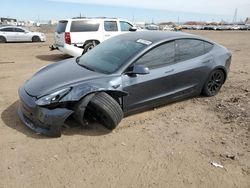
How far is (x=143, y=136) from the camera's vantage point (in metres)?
3.90

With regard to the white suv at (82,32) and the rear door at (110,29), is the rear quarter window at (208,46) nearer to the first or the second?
the white suv at (82,32)

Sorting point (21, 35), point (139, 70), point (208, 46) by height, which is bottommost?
point (21, 35)

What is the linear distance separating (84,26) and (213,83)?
22.5 ft

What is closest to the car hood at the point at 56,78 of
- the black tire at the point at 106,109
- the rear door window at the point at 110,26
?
the black tire at the point at 106,109

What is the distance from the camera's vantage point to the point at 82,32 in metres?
10.6

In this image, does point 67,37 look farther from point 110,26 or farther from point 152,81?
point 152,81

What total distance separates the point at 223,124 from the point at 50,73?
3119 mm

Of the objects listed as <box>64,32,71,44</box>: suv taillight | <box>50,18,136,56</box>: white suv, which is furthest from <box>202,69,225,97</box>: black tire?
<box>64,32,71,44</box>: suv taillight

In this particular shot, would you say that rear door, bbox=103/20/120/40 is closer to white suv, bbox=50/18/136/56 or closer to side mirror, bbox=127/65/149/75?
white suv, bbox=50/18/136/56

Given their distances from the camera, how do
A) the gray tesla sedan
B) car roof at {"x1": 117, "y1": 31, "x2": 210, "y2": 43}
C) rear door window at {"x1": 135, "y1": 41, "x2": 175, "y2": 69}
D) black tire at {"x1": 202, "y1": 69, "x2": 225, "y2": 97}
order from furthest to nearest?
black tire at {"x1": 202, "y1": 69, "x2": 225, "y2": 97}
car roof at {"x1": 117, "y1": 31, "x2": 210, "y2": 43}
rear door window at {"x1": 135, "y1": 41, "x2": 175, "y2": 69}
the gray tesla sedan

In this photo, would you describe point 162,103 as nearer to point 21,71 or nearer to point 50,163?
point 50,163

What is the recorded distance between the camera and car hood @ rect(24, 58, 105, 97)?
3.75 meters

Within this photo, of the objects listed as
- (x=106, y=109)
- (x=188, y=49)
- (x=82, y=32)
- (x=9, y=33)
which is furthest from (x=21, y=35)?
(x=106, y=109)

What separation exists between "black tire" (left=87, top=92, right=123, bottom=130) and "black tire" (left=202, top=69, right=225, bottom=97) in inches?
95.4
